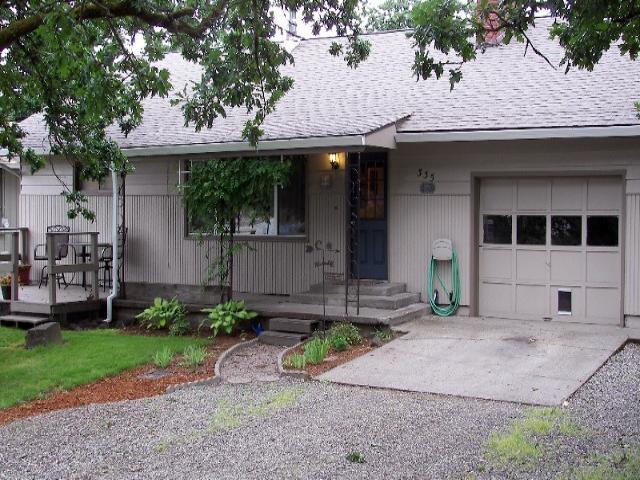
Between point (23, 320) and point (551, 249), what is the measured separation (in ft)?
28.3

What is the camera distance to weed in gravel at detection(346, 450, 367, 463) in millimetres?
6015

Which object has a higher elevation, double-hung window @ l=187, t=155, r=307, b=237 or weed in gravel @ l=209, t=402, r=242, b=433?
double-hung window @ l=187, t=155, r=307, b=237

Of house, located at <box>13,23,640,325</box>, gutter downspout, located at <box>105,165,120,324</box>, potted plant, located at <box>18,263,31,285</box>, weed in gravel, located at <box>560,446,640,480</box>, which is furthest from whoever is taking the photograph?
potted plant, located at <box>18,263,31,285</box>

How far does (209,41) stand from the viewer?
980cm

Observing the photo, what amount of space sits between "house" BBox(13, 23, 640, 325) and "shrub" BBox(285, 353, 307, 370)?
A: 8.96ft

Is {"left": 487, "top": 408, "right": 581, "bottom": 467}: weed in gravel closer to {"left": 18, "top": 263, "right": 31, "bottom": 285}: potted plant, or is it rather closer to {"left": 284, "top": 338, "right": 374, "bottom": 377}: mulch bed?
{"left": 284, "top": 338, "right": 374, "bottom": 377}: mulch bed

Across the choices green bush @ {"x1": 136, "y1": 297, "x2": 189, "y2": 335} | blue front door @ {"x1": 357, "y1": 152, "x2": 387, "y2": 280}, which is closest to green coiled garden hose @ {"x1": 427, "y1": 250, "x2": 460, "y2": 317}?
blue front door @ {"x1": 357, "y1": 152, "x2": 387, "y2": 280}

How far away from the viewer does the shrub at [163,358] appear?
10.2 meters

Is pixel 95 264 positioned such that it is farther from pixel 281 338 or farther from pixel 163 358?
pixel 281 338

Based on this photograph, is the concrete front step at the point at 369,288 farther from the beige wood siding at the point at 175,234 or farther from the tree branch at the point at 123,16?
the tree branch at the point at 123,16

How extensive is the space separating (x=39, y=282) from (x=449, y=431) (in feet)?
37.6

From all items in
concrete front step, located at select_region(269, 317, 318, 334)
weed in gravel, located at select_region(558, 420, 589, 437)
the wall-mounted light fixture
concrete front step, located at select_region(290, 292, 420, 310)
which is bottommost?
weed in gravel, located at select_region(558, 420, 589, 437)

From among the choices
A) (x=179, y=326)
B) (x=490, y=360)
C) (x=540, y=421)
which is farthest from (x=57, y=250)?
(x=540, y=421)

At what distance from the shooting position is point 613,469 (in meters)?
5.59
